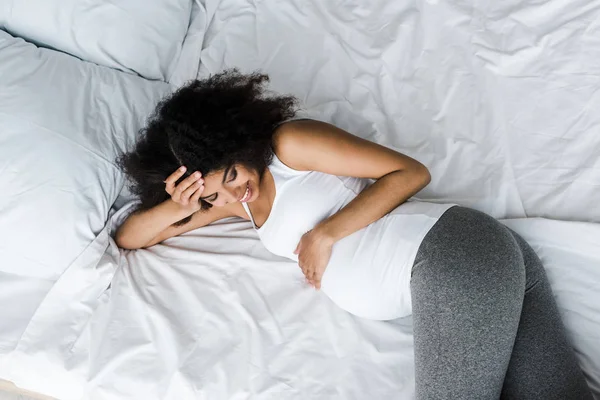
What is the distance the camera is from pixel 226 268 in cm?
129

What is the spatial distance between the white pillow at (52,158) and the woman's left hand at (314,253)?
1.60 ft

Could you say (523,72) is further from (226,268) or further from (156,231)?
(156,231)

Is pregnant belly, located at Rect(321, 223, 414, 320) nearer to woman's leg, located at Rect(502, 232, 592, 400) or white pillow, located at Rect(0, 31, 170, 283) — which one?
woman's leg, located at Rect(502, 232, 592, 400)

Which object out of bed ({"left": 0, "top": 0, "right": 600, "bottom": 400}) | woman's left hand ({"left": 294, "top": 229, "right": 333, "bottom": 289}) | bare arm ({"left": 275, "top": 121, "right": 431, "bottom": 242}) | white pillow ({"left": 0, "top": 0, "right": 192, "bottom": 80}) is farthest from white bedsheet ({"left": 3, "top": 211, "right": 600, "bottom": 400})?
white pillow ({"left": 0, "top": 0, "right": 192, "bottom": 80})

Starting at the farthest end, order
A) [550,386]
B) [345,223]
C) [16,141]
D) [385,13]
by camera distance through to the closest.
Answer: [385,13], [16,141], [345,223], [550,386]

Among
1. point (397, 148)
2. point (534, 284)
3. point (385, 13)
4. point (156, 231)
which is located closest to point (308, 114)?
point (397, 148)

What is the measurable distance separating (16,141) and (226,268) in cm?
54

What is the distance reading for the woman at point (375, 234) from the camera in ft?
3.08

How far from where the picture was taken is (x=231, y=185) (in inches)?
41.9

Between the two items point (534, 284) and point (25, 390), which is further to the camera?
point (25, 390)

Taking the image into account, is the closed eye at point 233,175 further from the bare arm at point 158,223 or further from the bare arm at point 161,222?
the bare arm at point 158,223

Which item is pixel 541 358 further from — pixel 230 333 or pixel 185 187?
pixel 185 187

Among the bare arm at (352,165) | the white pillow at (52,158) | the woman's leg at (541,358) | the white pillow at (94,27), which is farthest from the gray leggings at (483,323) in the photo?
the white pillow at (94,27)

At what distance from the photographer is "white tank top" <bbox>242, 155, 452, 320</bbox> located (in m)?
1.07
